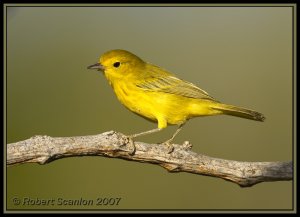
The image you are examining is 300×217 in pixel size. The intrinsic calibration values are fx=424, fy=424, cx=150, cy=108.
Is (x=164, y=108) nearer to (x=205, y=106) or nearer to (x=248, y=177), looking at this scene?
(x=205, y=106)

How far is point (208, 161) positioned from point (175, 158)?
43 cm

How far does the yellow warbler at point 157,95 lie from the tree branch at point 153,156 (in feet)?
1.81

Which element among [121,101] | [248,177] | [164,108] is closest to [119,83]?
[121,101]

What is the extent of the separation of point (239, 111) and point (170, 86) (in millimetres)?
1092

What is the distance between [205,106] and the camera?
628 centimetres

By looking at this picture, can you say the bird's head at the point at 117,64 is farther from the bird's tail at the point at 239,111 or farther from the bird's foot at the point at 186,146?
the bird's foot at the point at 186,146

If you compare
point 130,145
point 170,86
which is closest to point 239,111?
point 170,86

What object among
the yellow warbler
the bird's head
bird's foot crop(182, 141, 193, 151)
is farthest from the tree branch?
the bird's head

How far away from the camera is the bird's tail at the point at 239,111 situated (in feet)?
20.3

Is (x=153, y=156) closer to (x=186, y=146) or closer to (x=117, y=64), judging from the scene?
(x=186, y=146)

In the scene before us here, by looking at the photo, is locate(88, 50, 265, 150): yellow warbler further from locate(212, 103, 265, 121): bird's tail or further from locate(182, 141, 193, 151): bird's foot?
locate(182, 141, 193, 151): bird's foot

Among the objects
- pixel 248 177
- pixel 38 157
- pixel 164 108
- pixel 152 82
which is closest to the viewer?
pixel 38 157

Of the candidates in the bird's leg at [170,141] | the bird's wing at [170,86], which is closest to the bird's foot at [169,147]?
the bird's leg at [170,141]

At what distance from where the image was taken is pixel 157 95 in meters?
Result: 6.25
